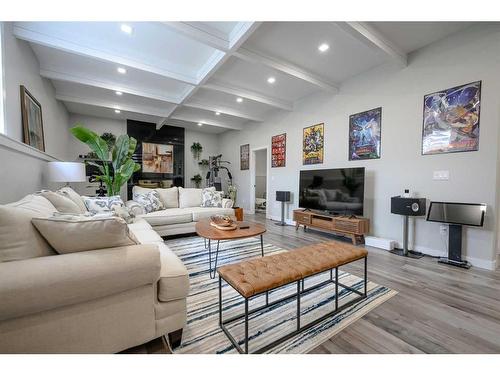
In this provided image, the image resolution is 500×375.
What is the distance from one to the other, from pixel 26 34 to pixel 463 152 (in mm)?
5660

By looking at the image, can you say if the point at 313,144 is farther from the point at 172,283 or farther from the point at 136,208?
the point at 172,283

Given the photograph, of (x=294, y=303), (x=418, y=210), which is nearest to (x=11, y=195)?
(x=294, y=303)

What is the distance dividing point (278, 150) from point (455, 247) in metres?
3.85

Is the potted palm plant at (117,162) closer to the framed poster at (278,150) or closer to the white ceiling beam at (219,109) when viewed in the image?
the white ceiling beam at (219,109)

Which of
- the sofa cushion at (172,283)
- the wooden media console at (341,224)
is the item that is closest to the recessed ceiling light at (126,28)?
the sofa cushion at (172,283)

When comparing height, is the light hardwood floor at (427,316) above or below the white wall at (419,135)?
below

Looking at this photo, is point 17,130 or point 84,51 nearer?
point 17,130

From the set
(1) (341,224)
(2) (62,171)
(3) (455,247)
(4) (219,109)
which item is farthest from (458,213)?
(2) (62,171)

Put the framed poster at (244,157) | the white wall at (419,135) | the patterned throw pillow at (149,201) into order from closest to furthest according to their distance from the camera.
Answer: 1. the white wall at (419,135)
2. the patterned throw pillow at (149,201)
3. the framed poster at (244,157)

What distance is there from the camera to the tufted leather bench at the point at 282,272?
50.1 inches

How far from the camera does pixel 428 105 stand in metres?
2.93

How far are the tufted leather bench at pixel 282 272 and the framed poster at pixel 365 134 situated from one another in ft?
7.90

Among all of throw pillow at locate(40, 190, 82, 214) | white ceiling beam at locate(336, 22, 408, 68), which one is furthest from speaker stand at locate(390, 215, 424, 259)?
throw pillow at locate(40, 190, 82, 214)

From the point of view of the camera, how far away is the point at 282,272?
1411mm
